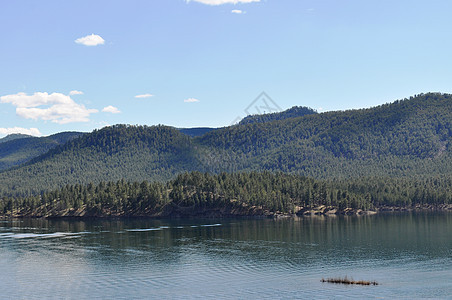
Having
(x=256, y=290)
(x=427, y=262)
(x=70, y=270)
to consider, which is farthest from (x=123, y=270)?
(x=427, y=262)

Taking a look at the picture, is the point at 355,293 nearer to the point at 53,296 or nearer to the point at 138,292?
the point at 138,292

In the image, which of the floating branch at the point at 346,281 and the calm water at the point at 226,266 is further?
the floating branch at the point at 346,281

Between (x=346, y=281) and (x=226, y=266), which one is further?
(x=226, y=266)

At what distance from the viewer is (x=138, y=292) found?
105m

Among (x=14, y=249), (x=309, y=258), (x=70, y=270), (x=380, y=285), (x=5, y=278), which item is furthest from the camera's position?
(x=14, y=249)

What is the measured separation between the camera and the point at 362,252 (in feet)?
506

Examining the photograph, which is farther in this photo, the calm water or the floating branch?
the floating branch

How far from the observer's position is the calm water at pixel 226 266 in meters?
105

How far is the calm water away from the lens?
105m

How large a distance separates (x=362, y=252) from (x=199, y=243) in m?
57.0

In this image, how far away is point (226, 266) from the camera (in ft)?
440

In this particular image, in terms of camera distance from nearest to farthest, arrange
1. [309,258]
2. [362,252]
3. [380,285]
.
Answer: [380,285], [309,258], [362,252]

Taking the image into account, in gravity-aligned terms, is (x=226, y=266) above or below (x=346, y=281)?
above

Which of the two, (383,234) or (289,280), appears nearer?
(289,280)
